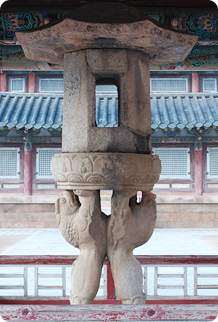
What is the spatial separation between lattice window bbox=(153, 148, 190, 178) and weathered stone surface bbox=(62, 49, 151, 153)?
687cm

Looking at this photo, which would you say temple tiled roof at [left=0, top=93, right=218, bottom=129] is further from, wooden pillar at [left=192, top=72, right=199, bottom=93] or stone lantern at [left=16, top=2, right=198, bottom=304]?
stone lantern at [left=16, top=2, right=198, bottom=304]

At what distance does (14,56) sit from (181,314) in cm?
307

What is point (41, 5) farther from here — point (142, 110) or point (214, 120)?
point (214, 120)

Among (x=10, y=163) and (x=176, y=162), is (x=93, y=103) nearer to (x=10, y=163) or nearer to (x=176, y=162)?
(x=176, y=162)

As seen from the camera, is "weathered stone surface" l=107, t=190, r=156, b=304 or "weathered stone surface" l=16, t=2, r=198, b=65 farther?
"weathered stone surface" l=107, t=190, r=156, b=304

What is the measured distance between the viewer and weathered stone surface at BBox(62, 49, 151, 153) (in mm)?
2566

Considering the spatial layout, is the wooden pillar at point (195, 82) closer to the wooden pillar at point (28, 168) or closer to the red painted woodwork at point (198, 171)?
the red painted woodwork at point (198, 171)

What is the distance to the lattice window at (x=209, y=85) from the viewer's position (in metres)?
10.2

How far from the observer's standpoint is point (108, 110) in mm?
9422

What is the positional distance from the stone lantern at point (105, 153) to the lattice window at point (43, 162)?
694 cm

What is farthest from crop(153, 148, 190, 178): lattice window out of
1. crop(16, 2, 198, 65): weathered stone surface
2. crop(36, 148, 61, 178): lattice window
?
crop(16, 2, 198, 65): weathered stone surface

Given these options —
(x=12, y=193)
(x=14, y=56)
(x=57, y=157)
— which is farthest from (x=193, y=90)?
(x=57, y=157)

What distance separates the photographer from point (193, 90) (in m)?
10.1

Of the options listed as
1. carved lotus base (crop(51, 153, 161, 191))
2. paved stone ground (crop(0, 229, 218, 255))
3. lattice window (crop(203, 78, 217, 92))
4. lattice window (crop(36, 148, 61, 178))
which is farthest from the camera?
lattice window (crop(203, 78, 217, 92))
